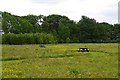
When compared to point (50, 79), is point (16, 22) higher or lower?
higher

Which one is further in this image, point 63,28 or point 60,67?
point 63,28

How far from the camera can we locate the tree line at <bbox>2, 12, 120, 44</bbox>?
128 m

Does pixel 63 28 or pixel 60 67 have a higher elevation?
pixel 63 28

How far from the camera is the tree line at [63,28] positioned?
421ft

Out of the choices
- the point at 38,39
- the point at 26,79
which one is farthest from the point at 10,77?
the point at 38,39

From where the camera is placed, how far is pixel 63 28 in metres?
132

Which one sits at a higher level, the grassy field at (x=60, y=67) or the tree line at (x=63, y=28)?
the tree line at (x=63, y=28)

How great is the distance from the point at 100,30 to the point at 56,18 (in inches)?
911

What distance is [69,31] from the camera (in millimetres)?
134500

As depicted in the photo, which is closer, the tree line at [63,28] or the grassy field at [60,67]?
the grassy field at [60,67]

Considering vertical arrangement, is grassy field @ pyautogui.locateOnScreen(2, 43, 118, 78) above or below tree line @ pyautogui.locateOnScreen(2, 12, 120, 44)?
below

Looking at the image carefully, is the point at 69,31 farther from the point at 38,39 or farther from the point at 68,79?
the point at 68,79

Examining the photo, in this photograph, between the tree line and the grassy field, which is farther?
the tree line

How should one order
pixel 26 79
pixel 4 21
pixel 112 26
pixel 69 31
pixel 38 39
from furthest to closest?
pixel 112 26, pixel 69 31, pixel 4 21, pixel 38 39, pixel 26 79
